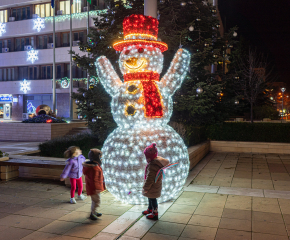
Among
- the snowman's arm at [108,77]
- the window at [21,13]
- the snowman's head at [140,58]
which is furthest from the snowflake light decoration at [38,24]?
the snowman's head at [140,58]

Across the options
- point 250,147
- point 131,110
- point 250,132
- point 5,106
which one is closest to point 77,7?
point 5,106

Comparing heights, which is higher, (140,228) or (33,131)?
(33,131)

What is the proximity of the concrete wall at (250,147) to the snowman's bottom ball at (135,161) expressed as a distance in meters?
8.08

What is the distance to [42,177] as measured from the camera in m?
7.66

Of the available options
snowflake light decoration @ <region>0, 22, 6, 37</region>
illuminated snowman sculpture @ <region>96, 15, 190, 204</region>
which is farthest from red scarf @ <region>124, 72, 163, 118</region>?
snowflake light decoration @ <region>0, 22, 6, 37</region>

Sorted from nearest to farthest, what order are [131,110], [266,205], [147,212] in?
1. [147,212]
2. [131,110]
3. [266,205]

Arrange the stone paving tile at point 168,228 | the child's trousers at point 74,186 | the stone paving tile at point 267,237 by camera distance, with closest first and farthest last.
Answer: the stone paving tile at point 267,237 < the stone paving tile at point 168,228 < the child's trousers at point 74,186

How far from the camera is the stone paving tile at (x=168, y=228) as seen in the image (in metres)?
4.19

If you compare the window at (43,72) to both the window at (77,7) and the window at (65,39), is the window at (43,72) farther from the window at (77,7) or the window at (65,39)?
the window at (77,7)

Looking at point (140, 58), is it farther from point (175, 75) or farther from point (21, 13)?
point (21, 13)

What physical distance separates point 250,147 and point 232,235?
9137mm

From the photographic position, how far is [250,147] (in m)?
12.5

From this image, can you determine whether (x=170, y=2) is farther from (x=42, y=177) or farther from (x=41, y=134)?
(x=41, y=134)

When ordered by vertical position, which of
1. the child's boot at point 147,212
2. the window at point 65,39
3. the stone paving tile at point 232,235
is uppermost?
the window at point 65,39
